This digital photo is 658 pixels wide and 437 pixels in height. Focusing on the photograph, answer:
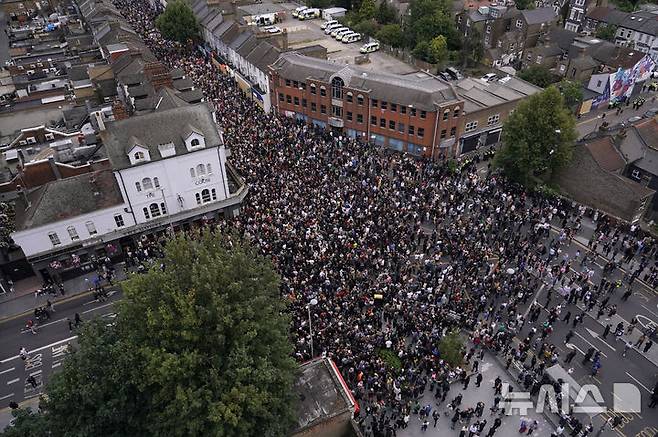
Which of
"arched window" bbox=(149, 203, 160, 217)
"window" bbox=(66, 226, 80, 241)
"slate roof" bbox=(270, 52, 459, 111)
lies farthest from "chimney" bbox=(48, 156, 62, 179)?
"slate roof" bbox=(270, 52, 459, 111)

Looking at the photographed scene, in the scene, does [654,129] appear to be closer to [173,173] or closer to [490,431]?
[490,431]

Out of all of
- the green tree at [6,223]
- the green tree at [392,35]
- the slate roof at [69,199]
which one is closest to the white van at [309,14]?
the green tree at [392,35]

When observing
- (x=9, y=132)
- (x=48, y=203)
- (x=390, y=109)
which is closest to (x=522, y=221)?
(x=390, y=109)

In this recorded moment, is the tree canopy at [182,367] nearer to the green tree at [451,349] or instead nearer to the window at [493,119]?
the green tree at [451,349]

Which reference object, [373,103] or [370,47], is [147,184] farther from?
[370,47]

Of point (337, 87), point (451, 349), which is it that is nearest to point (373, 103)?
point (337, 87)

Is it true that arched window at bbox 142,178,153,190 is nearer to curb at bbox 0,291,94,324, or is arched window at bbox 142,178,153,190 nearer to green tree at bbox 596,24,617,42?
curb at bbox 0,291,94,324

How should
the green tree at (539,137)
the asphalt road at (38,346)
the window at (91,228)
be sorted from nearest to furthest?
the asphalt road at (38,346) < the window at (91,228) < the green tree at (539,137)
